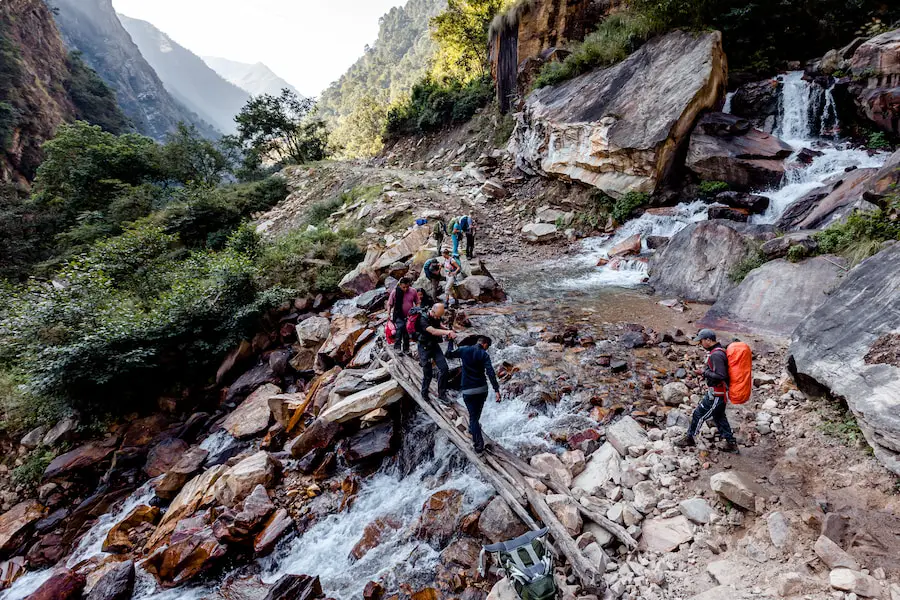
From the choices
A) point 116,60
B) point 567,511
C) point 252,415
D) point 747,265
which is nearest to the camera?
point 567,511

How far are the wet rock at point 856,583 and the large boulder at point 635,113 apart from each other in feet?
45.0

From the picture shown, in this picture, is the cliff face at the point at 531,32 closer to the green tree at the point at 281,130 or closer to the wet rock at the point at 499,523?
the green tree at the point at 281,130

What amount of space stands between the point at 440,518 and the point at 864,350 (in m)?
5.82

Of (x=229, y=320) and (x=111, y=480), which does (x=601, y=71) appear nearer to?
(x=229, y=320)

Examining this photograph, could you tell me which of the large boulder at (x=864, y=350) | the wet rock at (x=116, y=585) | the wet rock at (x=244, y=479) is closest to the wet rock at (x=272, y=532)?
the wet rock at (x=244, y=479)

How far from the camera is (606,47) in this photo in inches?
667

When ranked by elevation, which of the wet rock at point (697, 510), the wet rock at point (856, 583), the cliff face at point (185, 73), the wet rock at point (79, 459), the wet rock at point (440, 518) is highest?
the cliff face at point (185, 73)

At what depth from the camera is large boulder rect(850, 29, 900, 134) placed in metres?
11.6

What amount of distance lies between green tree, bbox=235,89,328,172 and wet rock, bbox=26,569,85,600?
35.1 meters

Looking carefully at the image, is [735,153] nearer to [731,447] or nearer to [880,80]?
[880,80]

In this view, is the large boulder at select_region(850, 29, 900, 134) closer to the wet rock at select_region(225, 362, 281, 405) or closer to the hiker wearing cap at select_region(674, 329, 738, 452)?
the hiker wearing cap at select_region(674, 329, 738, 452)

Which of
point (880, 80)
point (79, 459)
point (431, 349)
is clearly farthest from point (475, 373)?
point (880, 80)

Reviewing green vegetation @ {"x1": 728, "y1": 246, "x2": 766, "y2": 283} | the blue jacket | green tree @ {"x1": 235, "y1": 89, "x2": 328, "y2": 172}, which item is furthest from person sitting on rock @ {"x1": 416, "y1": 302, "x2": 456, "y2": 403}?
green tree @ {"x1": 235, "y1": 89, "x2": 328, "y2": 172}

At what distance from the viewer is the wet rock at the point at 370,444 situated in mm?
6301
